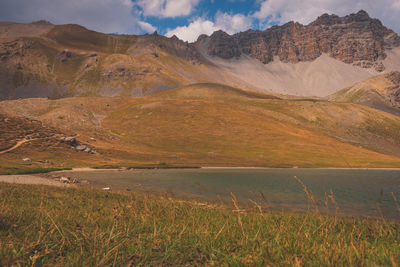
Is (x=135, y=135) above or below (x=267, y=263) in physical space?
below

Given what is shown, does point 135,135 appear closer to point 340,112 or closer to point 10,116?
point 10,116

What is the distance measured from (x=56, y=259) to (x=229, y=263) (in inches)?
100

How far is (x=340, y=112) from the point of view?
16425 centimetres

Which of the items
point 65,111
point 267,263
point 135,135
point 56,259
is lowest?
point 135,135

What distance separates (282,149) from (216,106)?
59715 millimetres

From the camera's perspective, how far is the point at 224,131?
379ft

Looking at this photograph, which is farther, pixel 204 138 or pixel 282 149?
pixel 204 138

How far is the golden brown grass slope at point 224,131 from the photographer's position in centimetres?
8038

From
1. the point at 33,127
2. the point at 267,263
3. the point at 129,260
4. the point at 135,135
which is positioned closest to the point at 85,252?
the point at 129,260

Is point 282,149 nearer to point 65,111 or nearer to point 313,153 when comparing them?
point 313,153

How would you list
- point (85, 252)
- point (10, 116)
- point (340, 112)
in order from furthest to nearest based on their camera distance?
point (340, 112) < point (10, 116) < point (85, 252)

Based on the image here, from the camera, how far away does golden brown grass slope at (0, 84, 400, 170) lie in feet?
264

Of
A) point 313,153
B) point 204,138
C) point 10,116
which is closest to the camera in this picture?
point 10,116

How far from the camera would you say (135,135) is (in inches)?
4200
